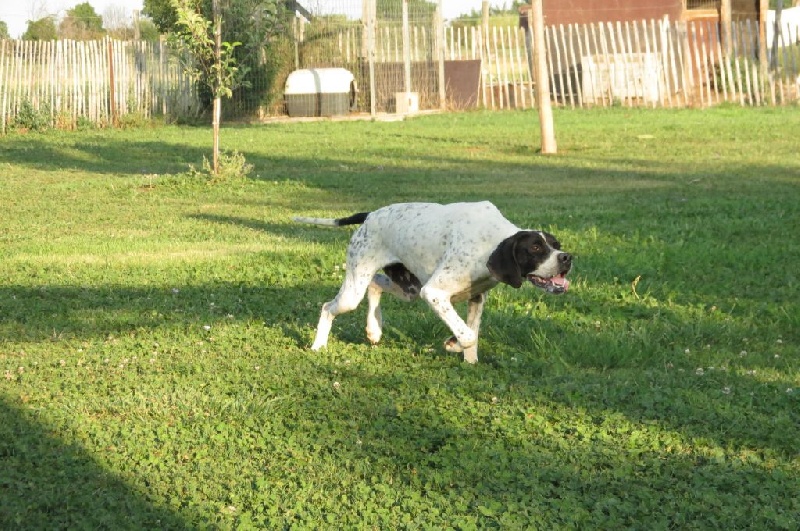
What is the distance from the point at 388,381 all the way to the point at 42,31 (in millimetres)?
31079

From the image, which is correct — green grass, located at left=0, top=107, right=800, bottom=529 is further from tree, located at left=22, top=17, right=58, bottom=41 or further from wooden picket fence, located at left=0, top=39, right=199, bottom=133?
tree, located at left=22, top=17, right=58, bottom=41

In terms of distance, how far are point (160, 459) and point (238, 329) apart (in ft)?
7.81

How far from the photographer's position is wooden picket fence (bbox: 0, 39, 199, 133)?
918 inches

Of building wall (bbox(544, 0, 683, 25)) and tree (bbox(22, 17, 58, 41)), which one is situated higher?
tree (bbox(22, 17, 58, 41))

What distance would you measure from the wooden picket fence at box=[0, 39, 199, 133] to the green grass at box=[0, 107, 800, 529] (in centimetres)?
1084

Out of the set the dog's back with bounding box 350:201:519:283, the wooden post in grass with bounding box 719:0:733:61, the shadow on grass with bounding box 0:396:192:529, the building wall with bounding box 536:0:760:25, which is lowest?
the shadow on grass with bounding box 0:396:192:529

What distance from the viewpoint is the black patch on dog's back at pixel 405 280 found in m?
6.81

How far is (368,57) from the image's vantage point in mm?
27250

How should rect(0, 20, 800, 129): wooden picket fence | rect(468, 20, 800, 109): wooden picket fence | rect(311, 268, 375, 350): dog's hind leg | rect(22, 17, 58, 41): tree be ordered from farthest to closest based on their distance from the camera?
rect(22, 17, 58, 41): tree, rect(468, 20, 800, 109): wooden picket fence, rect(0, 20, 800, 129): wooden picket fence, rect(311, 268, 375, 350): dog's hind leg

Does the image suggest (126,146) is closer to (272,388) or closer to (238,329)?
(238,329)

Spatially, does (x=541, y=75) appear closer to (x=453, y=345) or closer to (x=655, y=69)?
(x=655, y=69)

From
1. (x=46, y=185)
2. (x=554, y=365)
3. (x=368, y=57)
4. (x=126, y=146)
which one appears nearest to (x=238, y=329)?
(x=554, y=365)

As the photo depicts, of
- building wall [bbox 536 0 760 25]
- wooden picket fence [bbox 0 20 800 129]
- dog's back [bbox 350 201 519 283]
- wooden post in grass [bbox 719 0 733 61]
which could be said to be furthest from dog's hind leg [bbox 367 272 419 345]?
building wall [bbox 536 0 760 25]

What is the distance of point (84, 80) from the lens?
23906 millimetres
